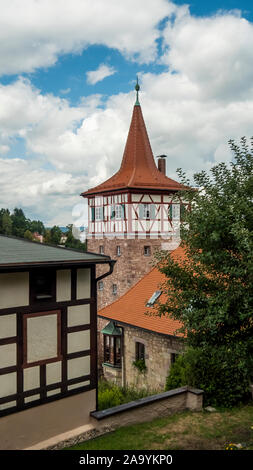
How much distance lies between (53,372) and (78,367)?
2.24 feet

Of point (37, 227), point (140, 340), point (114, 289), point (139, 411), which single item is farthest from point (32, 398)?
point (37, 227)

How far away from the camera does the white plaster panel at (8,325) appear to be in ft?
27.5

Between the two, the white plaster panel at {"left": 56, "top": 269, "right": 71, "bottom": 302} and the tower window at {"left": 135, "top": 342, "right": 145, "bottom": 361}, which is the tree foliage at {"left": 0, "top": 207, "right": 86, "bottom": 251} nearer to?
the tower window at {"left": 135, "top": 342, "right": 145, "bottom": 361}

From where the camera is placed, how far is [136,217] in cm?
2378

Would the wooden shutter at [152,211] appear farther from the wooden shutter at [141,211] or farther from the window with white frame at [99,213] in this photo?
the window with white frame at [99,213]

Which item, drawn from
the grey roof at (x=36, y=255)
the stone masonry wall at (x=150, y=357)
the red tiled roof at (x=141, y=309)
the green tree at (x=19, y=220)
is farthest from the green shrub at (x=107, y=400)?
the green tree at (x=19, y=220)

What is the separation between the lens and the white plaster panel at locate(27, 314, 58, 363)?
29.0 ft

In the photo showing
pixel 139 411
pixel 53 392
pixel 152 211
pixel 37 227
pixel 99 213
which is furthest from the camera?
pixel 37 227

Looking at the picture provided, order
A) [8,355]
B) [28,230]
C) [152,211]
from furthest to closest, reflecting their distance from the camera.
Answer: [28,230] < [152,211] < [8,355]

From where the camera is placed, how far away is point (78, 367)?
966 cm

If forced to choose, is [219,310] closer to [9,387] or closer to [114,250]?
[9,387]

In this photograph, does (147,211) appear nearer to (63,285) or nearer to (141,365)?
(141,365)
